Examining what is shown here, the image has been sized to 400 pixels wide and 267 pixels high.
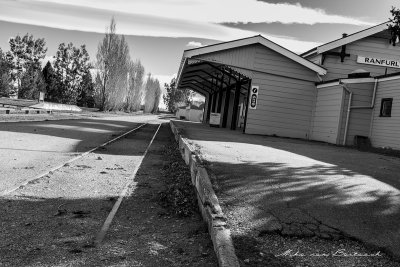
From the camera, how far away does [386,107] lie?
14633mm

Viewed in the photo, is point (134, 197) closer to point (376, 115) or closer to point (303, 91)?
point (376, 115)

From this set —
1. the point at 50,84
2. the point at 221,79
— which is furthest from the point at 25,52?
the point at 221,79

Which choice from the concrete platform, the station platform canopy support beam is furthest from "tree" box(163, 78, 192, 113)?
the concrete platform

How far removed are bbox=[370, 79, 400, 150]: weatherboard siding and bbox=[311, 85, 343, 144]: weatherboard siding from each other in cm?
142

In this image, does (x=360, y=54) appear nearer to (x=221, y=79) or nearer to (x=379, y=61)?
(x=379, y=61)

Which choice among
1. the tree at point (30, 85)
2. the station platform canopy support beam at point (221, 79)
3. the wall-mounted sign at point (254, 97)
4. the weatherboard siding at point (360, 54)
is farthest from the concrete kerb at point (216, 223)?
the tree at point (30, 85)

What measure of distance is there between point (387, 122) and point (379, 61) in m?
6.02

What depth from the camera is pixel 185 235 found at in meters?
4.11

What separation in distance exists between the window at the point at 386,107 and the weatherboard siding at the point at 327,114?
160cm

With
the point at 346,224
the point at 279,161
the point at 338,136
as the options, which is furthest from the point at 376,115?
the point at 346,224

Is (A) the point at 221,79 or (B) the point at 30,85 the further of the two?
(B) the point at 30,85

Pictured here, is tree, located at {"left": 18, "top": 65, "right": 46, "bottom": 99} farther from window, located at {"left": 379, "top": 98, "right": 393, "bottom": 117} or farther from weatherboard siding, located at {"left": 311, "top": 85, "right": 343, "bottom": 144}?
window, located at {"left": 379, "top": 98, "right": 393, "bottom": 117}

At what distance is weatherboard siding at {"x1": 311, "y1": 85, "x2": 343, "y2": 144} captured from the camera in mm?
15836

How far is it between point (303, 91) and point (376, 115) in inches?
158
